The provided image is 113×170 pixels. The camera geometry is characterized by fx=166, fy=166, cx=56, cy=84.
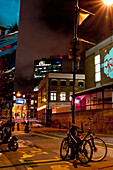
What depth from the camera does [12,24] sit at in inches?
749

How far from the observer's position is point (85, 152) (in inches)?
210

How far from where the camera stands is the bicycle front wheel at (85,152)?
5177 mm

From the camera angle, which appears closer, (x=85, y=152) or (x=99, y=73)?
(x=85, y=152)

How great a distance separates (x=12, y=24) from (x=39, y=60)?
13786 cm

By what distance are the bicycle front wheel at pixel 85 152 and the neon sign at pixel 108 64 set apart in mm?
18261

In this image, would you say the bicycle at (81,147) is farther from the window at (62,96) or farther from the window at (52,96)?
the window at (62,96)

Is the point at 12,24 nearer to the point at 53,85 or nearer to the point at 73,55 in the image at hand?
the point at 73,55

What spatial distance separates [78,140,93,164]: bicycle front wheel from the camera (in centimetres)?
518

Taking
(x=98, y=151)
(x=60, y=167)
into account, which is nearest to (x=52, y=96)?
(x=98, y=151)

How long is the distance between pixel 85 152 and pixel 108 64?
1919 cm

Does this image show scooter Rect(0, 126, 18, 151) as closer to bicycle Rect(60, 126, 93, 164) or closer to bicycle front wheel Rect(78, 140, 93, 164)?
bicycle Rect(60, 126, 93, 164)

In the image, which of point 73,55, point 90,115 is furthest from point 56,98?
point 73,55

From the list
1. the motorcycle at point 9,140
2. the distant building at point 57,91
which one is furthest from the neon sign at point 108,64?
the distant building at point 57,91

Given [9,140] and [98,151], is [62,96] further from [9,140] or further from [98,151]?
[98,151]
